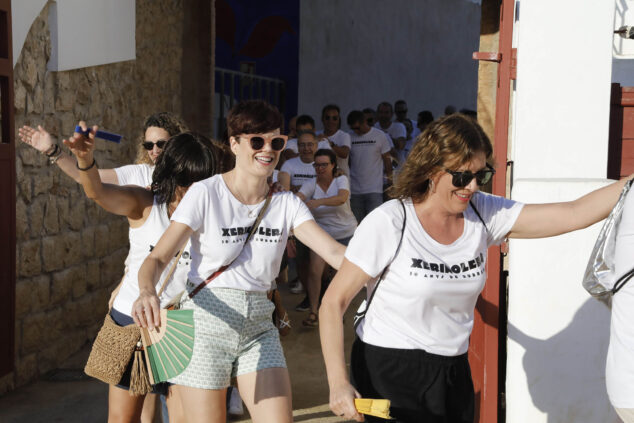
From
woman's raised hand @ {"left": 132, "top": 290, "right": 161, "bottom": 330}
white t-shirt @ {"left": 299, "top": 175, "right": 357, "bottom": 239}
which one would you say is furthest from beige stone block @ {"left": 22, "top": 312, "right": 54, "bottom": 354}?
woman's raised hand @ {"left": 132, "top": 290, "right": 161, "bottom": 330}

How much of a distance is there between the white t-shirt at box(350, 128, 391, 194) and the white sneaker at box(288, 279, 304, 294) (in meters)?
1.39

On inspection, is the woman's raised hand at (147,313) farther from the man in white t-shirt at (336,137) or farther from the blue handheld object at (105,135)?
the man in white t-shirt at (336,137)

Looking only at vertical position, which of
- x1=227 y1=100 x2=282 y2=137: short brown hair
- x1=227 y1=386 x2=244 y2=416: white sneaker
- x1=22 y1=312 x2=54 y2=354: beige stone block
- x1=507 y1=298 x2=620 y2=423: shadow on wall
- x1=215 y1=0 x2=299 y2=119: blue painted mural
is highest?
x1=215 y1=0 x2=299 y2=119: blue painted mural

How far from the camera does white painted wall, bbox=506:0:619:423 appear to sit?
4062 millimetres

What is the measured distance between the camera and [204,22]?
966 cm

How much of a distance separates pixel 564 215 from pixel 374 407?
106cm

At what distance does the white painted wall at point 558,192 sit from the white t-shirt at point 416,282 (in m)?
1.31

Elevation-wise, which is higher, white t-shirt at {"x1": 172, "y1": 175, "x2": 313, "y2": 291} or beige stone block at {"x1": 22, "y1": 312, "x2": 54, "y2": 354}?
white t-shirt at {"x1": 172, "y1": 175, "x2": 313, "y2": 291}

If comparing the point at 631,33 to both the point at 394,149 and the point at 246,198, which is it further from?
the point at 394,149

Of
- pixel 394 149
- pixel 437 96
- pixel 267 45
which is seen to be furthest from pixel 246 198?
pixel 437 96

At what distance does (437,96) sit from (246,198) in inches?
699

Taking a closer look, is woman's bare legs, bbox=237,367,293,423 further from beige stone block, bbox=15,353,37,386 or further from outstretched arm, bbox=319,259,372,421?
beige stone block, bbox=15,353,37,386

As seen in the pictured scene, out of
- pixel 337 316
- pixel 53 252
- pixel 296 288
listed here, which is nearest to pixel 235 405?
pixel 53 252

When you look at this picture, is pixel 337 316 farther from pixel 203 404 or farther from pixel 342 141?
pixel 342 141
